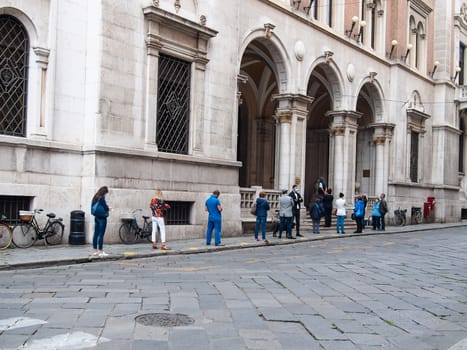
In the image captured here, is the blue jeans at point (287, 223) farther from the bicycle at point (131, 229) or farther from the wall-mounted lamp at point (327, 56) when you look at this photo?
the wall-mounted lamp at point (327, 56)

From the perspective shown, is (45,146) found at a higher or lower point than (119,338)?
higher

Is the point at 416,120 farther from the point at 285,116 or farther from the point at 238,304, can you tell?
the point at 238,304

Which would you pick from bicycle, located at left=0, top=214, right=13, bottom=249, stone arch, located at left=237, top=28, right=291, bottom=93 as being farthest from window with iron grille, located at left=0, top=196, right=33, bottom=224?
stone arch, located at left=237, top=28, right=291, bottom=93

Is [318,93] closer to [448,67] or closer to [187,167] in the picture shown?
[448,67]

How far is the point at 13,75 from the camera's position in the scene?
49.6ft

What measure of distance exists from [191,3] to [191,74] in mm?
2256

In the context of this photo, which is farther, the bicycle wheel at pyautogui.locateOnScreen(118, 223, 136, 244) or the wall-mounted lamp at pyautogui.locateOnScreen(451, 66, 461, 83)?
the wall-mounted lamp at pyautogui.locateOnScreen(451, 66, 461, 83)

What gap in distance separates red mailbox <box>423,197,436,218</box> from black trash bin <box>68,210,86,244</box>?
2535cm

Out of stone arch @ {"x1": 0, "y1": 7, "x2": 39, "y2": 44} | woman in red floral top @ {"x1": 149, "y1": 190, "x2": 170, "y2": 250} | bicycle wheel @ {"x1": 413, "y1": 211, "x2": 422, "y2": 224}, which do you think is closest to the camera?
stone arch @ {"x1": 0, "y1": 7, "x2": 39, "y2": 44}

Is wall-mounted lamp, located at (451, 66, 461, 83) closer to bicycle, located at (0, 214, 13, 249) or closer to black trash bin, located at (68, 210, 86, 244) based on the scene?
black trash bin, located at (68, 210, 86, 244)

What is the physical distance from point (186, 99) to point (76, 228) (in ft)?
19.6

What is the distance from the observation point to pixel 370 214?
99.7 ft

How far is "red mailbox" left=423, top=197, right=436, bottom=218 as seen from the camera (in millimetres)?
35688

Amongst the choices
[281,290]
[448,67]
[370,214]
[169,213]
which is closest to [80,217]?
[169,213]
